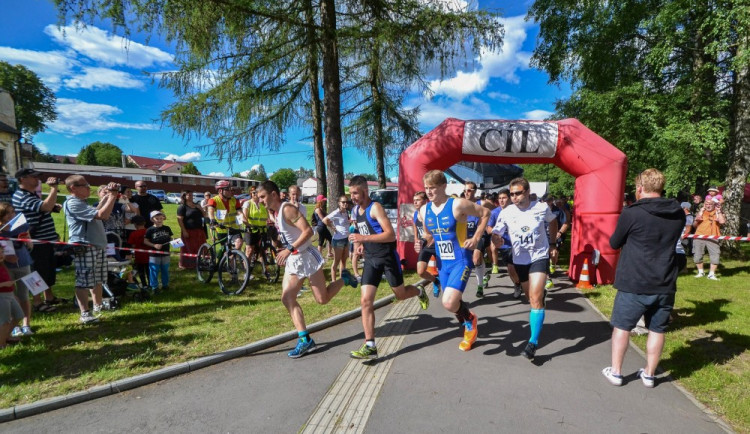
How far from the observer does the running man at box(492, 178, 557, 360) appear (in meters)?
4.02

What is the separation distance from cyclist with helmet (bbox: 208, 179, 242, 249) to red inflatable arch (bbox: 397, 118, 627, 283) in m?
3.59

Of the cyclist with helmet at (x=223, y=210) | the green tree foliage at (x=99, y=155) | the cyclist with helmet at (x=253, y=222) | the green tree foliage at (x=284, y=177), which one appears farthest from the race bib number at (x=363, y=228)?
the green tree foliage at (x=99, y=155)

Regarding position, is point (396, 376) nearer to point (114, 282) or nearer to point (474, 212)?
point (474, 212)

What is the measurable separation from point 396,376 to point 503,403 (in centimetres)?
101

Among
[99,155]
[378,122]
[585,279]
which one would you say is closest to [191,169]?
[99,155]

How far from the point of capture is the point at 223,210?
298 inches

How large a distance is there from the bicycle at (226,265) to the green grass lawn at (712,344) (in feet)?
19.8

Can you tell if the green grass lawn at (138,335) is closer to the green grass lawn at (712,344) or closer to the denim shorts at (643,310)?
the denim shorts at (643,310)

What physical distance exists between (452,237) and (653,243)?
1797 mm

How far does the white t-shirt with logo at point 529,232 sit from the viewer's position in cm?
420

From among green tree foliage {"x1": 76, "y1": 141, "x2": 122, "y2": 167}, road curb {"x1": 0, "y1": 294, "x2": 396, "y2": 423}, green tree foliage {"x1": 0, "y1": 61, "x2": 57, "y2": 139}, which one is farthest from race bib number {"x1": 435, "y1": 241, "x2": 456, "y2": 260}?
green tree foliage {"x1": 76, "y1": 141, "x2": 122, "y2": 167}

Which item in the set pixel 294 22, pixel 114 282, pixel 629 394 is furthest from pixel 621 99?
pixel 114 282

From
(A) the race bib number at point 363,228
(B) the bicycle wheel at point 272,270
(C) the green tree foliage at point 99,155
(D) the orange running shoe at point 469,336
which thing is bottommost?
(D) the orange running shoe at point 469,336

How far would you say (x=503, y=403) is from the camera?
10.2 feet
